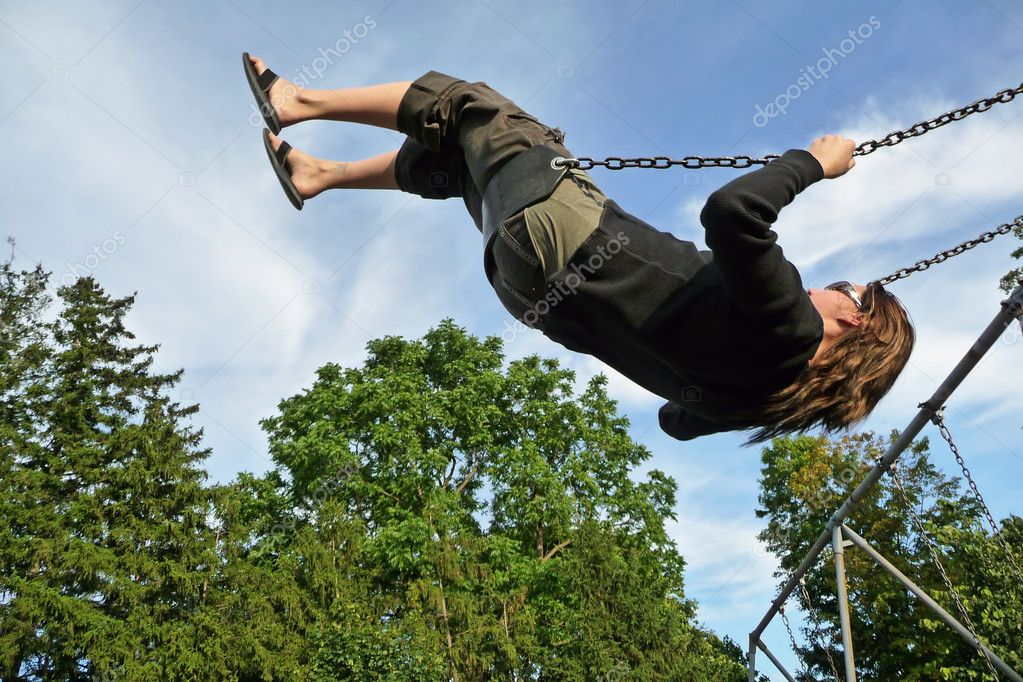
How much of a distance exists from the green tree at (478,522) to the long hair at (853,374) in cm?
1293

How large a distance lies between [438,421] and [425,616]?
16.4 feet

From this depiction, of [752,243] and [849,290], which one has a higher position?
[849,290]

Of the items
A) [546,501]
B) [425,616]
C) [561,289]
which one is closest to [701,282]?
[561,289]

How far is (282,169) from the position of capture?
3.30 meters

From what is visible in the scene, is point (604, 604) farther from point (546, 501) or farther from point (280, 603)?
point (280, 603)

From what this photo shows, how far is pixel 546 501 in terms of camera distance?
1942 cm

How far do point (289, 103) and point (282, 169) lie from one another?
46cm

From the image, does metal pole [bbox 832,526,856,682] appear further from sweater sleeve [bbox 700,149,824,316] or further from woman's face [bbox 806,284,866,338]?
sweater sleeve [bbox 700,149,824,316]

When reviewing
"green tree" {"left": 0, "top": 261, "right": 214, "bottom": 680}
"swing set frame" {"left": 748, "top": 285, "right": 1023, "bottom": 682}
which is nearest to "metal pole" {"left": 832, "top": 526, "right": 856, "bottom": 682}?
"swing set frame" {"left": 748, "top": 285, "right": 1023, "bottom": 682}

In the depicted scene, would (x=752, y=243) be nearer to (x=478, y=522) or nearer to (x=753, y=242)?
(x=753, y=242)

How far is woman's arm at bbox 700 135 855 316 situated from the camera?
1.95m

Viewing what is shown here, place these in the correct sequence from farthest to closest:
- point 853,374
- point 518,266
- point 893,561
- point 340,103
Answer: point 893,561 → point 340,103 → point 853,374 → point 518,266

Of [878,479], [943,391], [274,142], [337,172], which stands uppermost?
[878,479]

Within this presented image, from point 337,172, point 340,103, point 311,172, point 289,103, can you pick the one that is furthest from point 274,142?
point 340,103
